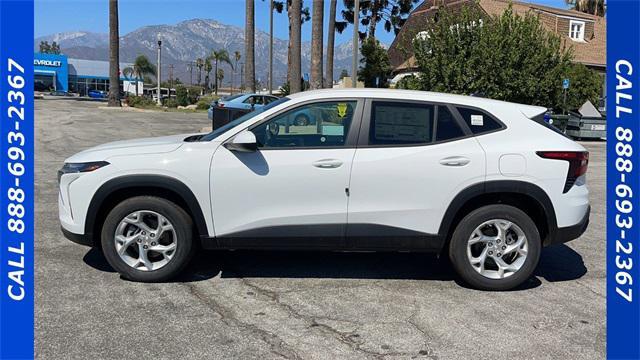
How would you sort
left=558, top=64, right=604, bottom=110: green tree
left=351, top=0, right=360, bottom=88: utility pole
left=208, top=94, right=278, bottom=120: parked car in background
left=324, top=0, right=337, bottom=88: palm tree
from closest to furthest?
left=351, top=0, right=360, bottom=88: utility pole, left=208, top=94, right=278, bottom=120: parked car in background, left=558, top=64, right=604, bottom=110: green tree, left=324, top=0, right=337, bottom=88: palm tree

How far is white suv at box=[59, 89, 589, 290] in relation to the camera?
4695 mm

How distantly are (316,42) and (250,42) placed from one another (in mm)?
15439

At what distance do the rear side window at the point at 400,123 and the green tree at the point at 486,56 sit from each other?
17.4 metres

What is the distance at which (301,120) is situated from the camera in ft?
16.2

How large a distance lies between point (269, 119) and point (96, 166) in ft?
5.04

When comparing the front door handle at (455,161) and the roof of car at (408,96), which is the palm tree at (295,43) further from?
the front door handle at (455,161)

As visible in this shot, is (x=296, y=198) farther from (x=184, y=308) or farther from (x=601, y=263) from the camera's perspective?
(x=601, y=263)

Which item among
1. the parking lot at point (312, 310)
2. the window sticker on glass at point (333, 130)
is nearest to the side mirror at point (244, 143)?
the window sticker on glass at point (333, 130)

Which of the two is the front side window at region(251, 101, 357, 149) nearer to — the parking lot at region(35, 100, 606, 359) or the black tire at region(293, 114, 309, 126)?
the black tire at region(293, 114, 309, 126)

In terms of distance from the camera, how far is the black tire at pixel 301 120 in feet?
16.1

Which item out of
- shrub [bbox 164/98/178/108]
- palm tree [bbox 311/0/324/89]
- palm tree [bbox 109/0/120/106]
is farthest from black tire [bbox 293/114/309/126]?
shrub [bbox 164/98/178/108]

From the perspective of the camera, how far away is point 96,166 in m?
4.75

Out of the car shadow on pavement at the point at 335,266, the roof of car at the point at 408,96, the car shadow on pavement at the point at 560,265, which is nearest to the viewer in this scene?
the roof of car at the point at 408,96

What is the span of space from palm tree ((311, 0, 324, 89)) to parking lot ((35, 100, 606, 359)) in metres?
14.7
